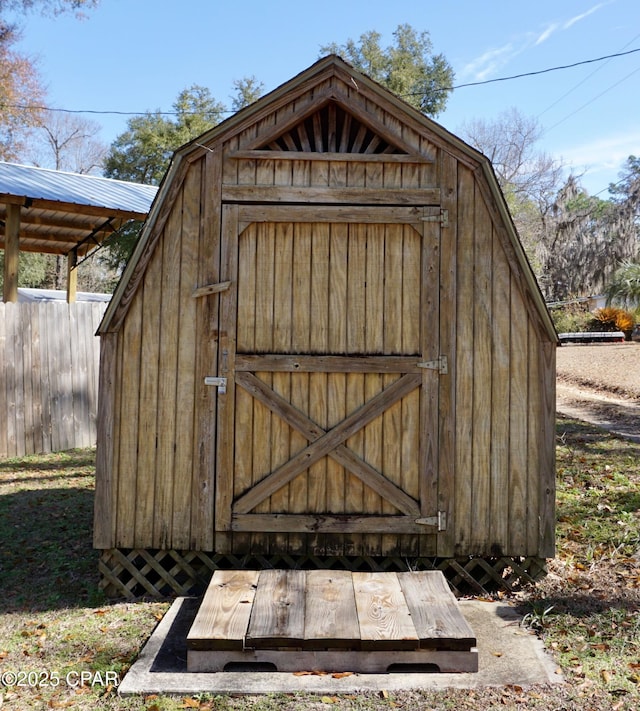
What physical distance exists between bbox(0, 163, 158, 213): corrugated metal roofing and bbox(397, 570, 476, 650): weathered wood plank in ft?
26.8

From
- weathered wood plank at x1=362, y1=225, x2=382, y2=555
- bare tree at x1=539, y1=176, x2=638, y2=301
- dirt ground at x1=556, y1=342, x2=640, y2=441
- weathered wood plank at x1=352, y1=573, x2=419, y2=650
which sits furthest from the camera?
bare tree at x1=539, y1=176, x2=638, y2=301

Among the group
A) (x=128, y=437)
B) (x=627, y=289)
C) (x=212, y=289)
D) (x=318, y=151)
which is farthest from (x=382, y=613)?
(x=627, y=289)

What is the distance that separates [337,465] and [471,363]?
1.26m

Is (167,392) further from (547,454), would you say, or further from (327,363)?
(547,454)

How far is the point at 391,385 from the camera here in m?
5.46

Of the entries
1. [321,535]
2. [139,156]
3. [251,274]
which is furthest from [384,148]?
[139,156]

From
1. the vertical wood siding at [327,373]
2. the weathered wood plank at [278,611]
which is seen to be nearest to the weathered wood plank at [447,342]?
the vertical wood siding at [327,373]

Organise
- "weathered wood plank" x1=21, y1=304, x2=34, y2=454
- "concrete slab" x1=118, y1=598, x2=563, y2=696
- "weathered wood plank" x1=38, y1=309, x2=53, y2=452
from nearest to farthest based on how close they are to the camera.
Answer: "concrete slab" x1=118, y1=598, x2=563, y2=696, "weathered wood plank" x1=21, y1=304, x2=34, y2=454, "weathered wood plank" x1=38, y1=309, x2=53, y2=452

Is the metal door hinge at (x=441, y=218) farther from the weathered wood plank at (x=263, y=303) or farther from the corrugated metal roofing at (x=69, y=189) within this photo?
the corrugated metal roofing at (x=69, y=189)

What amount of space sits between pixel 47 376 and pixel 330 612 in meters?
8.35

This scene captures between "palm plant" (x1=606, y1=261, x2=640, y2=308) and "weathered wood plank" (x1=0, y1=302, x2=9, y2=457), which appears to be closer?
"weathered wood plank" (x1=0, y1=302, x2=9, y2=457)

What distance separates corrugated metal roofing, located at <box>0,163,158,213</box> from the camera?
10.7 metres

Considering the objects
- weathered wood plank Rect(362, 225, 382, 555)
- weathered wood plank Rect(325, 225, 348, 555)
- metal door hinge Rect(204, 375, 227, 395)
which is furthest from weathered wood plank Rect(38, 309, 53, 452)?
weathered wood plank Rect(362, 225, 382, 555)

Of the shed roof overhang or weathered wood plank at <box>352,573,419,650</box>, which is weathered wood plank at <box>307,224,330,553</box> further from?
the shed roof overhang
